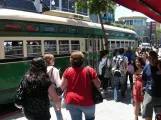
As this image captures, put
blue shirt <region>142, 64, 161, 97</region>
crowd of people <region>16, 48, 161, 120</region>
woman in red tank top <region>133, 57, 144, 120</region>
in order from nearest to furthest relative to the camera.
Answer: crowd of people <region>16, 48, 161, 120</region> < blue shirt <region>142, 64, 161, 97</region> < woman in red tank top <region>133, 57, 144, 120</region>

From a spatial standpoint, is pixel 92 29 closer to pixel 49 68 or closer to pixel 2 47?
pixel 2 47

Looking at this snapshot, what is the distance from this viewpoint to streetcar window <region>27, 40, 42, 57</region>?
919 cm

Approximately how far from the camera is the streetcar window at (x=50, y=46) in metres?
10.1

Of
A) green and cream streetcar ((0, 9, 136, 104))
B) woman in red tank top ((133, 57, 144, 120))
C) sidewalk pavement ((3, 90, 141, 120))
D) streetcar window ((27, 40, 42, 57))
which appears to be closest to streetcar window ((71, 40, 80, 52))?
green and cream streetcar ((0, 9, 136, 104))

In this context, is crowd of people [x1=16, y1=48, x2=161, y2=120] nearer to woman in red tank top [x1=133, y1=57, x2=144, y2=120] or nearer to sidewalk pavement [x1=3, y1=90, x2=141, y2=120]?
woman in red tank top [x1=133, y1=57, x2=144, y2=120]

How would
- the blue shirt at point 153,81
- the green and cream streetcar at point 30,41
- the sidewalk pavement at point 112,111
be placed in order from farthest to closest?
the green and cream streetcar at point 30,41, the sidewalk pavement at point 112,111, the blue shirt at point 153,81

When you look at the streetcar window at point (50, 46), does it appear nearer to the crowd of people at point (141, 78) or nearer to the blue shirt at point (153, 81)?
the crowd of people at point (141, 78)

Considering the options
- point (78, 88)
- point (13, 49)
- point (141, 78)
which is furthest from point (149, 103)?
point (13, 49)

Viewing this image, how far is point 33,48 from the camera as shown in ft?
30.8

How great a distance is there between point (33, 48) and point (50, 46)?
1085 mm

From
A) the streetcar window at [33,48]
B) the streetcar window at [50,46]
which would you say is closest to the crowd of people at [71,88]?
the streetcar window at [33,48]

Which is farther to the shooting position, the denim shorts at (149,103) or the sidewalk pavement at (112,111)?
the sidewalk pavement at (112,111)

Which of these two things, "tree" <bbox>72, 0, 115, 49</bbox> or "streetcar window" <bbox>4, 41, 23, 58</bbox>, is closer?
"streetcar window" <bbox>4, 41, 23, 58</bbox>

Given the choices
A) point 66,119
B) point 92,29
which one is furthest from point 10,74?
point 92,29
